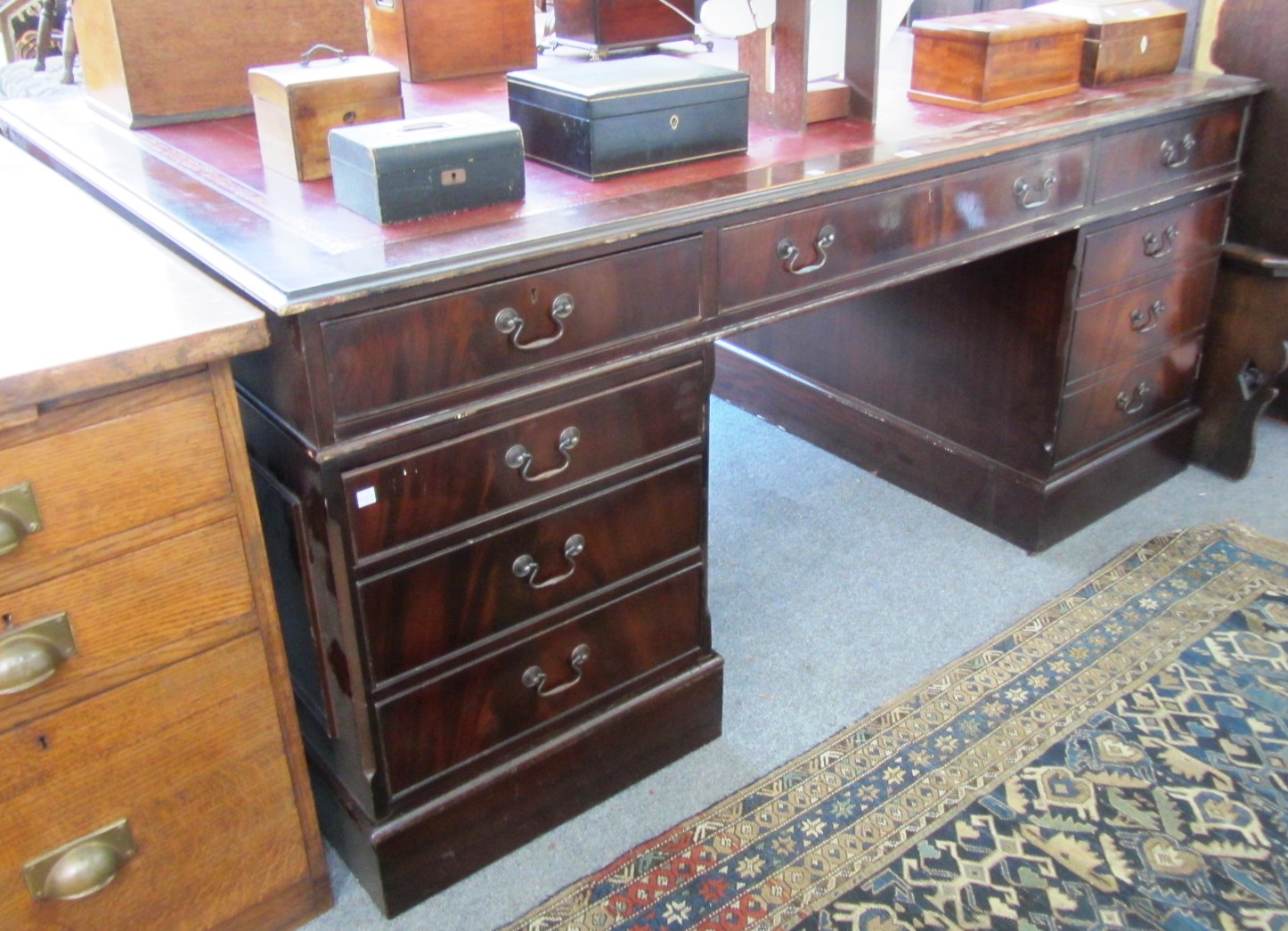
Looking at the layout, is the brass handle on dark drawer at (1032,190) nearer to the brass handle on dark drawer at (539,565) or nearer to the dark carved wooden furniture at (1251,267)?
the dark carved wooden furniture at (1251,267)

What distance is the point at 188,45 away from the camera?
173 centimetres

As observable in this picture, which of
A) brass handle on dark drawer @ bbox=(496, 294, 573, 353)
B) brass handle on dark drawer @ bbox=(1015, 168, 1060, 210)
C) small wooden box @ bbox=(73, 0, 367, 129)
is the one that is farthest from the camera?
brass handle on dark drawer @ bbox=(1015, 168, 1060, 210)

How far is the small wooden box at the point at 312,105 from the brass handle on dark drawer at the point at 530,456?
1.60 feet

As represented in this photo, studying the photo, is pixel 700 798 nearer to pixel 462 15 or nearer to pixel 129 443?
pixel 129 443

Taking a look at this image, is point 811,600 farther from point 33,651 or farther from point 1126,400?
point 33,651

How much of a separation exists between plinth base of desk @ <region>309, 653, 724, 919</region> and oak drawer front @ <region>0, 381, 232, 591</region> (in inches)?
21.1

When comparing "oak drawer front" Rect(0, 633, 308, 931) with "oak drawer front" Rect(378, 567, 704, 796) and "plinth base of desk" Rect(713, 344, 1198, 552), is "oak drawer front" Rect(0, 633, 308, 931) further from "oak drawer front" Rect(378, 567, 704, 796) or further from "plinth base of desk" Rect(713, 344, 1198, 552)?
"plinth base of desk" Rect(713, 344, 1198, 552)

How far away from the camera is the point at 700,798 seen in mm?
1693

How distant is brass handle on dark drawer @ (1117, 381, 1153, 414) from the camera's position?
7.62 feet

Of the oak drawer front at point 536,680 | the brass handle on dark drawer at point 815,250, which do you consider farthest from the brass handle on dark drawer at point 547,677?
the brass handle on dark drawer at point 815,250

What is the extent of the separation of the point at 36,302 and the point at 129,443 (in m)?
0.18

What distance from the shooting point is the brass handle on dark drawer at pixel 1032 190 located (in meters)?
1.83

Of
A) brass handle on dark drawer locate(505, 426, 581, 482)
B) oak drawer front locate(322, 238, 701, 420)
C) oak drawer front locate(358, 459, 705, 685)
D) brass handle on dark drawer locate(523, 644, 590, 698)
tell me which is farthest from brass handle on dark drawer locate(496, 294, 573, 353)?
brass handle on dark drawer locate(523, 644, 590, 698)

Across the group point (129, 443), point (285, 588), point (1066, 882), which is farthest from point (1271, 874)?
point (129, 443)
